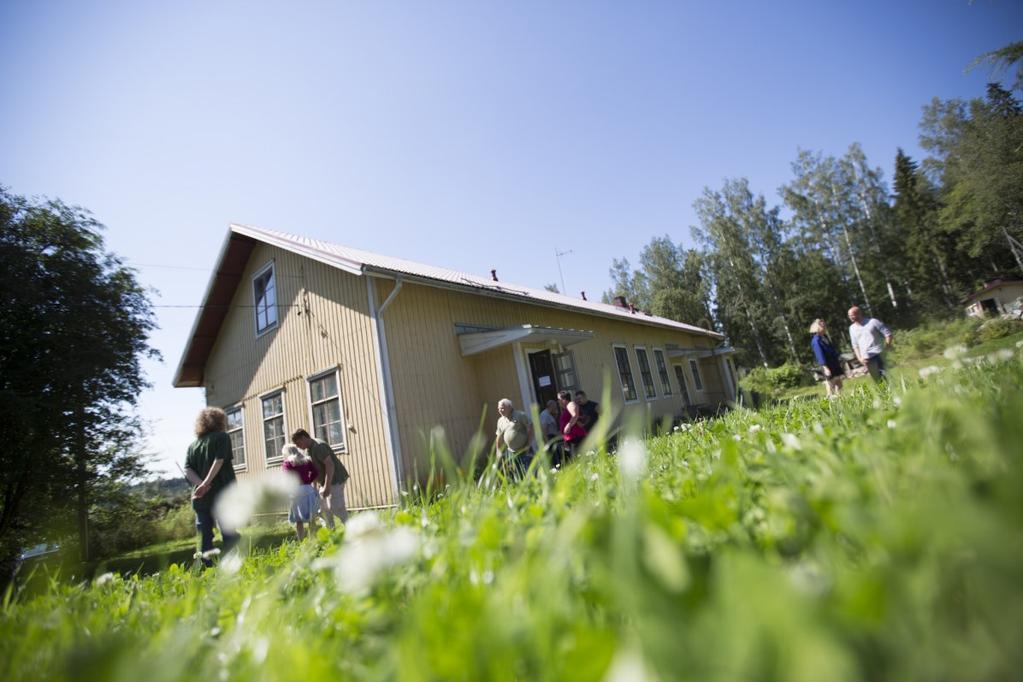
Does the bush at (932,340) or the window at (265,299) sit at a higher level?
the window at (265,299)

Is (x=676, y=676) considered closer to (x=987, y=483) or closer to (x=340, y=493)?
(x=987, y=483)

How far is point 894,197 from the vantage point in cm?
3709

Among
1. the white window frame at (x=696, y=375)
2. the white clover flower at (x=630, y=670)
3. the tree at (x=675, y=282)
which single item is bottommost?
the white clover flower at (x=630, y=670)

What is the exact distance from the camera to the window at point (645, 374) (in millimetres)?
16344

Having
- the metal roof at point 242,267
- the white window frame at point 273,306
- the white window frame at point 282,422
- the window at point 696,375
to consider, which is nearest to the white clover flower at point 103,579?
the metal roof at point 242,267

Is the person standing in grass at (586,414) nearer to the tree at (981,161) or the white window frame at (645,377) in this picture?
the white window frame at (645,377)

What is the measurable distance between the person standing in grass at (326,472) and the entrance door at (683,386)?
15.7 meters

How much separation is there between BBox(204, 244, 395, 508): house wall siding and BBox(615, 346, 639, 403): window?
8.49 meters

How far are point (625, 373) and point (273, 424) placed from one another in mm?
10483

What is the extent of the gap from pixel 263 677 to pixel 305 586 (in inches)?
37.3

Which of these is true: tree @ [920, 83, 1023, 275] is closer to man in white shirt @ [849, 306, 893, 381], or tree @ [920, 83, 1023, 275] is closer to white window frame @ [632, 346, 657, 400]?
white window frame @ [632, 346, 657, 400]

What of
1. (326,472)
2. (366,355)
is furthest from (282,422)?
(326,472)

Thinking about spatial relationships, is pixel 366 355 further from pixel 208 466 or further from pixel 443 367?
pixel 208 466

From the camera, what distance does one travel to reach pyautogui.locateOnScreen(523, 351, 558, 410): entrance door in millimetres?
10789
